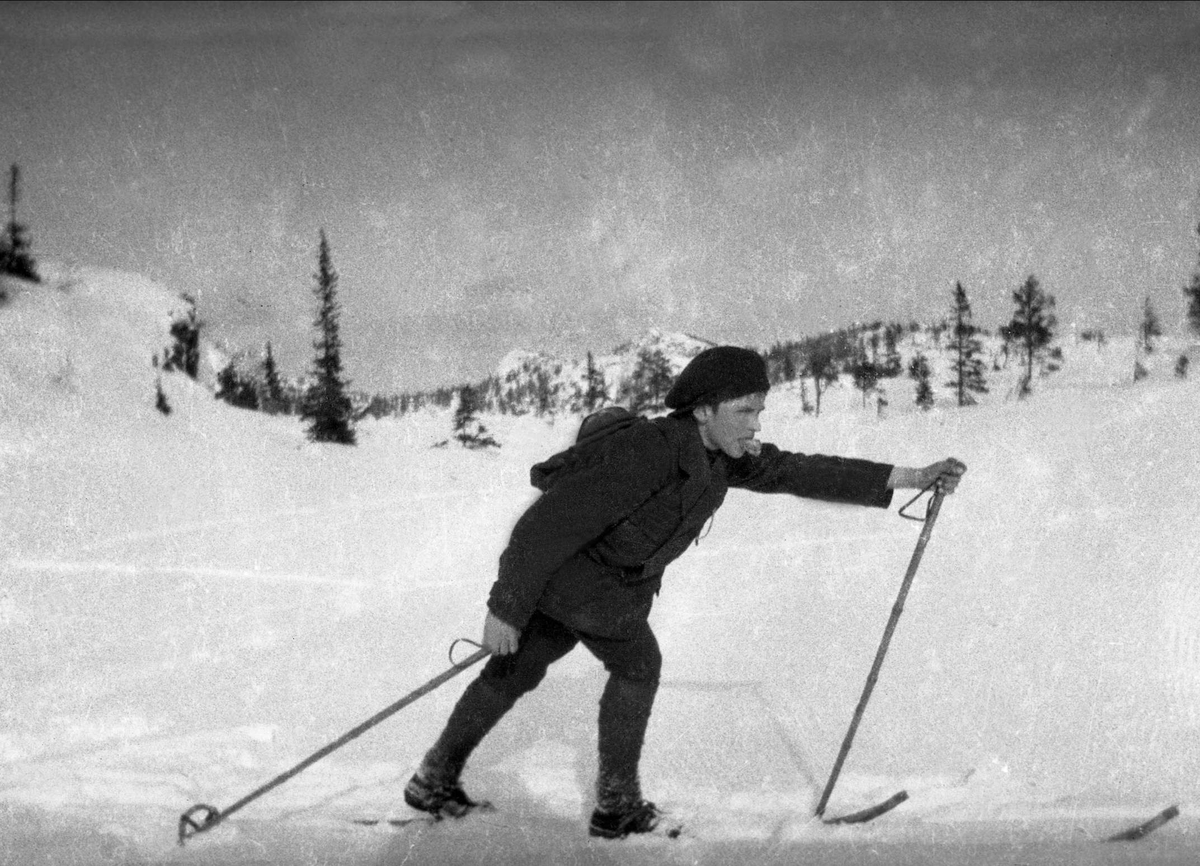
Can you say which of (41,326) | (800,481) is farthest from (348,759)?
(41,326)

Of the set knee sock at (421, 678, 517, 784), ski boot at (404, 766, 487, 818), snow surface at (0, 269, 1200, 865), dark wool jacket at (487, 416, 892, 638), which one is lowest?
snow surface at (0, 269, 1200, 865)

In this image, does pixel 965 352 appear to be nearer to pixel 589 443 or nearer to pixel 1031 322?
pixel 1031 322

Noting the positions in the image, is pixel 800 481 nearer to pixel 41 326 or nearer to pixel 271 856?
pixel 271 856

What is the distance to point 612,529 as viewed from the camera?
329cm

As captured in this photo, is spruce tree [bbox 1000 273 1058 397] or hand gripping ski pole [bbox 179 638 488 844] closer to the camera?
hand gripping ski pole [bbox 179 638 488 844]

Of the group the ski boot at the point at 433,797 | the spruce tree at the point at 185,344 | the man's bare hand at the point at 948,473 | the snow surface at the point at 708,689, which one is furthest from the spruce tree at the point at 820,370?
the ski boot at the point at 433,797

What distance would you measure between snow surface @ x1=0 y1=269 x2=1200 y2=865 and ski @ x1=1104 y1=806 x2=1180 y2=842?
4 cm

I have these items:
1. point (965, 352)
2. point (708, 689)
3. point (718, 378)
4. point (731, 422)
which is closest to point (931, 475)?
point (731, 422)

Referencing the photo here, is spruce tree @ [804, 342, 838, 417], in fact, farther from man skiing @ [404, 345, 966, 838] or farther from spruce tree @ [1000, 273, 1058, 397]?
man skiing @ [404, 345, 966, 838]

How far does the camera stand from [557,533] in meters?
3.15

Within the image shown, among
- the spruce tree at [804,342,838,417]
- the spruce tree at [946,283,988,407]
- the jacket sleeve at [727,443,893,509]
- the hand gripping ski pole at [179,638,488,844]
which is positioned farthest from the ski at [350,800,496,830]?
the spruce tree at [804,342,838,417]

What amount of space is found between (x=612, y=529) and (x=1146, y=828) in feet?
7.17

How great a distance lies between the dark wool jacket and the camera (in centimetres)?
315

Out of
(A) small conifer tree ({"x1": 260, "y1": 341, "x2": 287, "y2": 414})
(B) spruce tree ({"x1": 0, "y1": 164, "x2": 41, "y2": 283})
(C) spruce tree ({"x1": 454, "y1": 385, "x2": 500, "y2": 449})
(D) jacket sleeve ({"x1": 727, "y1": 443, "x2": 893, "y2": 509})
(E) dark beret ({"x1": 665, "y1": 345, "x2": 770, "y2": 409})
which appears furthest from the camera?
(A) small conifer tree ({"x1": 260, "y1": 341, "x2": 287, "y2": 414})
